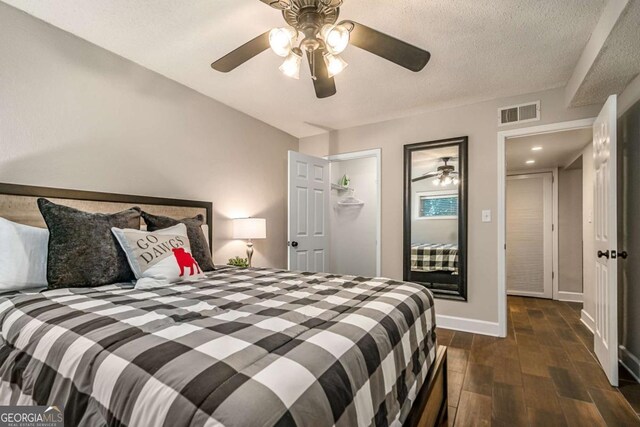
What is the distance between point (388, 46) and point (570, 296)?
205 inches

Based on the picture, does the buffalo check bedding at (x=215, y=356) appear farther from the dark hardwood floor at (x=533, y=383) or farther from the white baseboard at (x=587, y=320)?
the white baseboard at (x=587, y=320)

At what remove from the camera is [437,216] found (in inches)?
139

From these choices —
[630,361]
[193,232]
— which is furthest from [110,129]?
[630,361]

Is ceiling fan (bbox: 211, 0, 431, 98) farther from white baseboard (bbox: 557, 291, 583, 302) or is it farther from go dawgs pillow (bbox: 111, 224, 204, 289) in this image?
white baseboard (bbox: 557, 291, 583, 302)

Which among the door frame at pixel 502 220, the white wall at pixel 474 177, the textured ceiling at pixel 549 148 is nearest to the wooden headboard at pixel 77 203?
the white wall at pixel 474 177

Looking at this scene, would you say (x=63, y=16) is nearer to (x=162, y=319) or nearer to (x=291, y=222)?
(x=162, y=319)

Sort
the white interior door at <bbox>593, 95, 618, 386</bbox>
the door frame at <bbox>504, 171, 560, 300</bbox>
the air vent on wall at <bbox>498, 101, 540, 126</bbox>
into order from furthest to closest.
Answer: the door frame at <bbox>504, 171, 560, 300</bbox> → the air vent on wall at <bbox>498, 101, 540, 126</bbox> → the white interior door at <bbox>593, 95, 618, 386</bbox>

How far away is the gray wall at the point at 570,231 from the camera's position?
4676mm

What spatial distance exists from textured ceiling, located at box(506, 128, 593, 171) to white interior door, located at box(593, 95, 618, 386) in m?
1.02

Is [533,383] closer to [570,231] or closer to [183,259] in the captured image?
[183,259]

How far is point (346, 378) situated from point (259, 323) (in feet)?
1.19

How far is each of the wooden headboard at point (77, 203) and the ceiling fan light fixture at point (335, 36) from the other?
1946 mm

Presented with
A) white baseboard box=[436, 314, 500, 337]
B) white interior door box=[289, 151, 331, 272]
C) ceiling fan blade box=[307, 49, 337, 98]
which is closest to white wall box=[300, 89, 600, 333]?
white baseboard box=[436, 314, 500, 337]

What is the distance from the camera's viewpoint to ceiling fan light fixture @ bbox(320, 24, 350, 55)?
1543 millimetres
